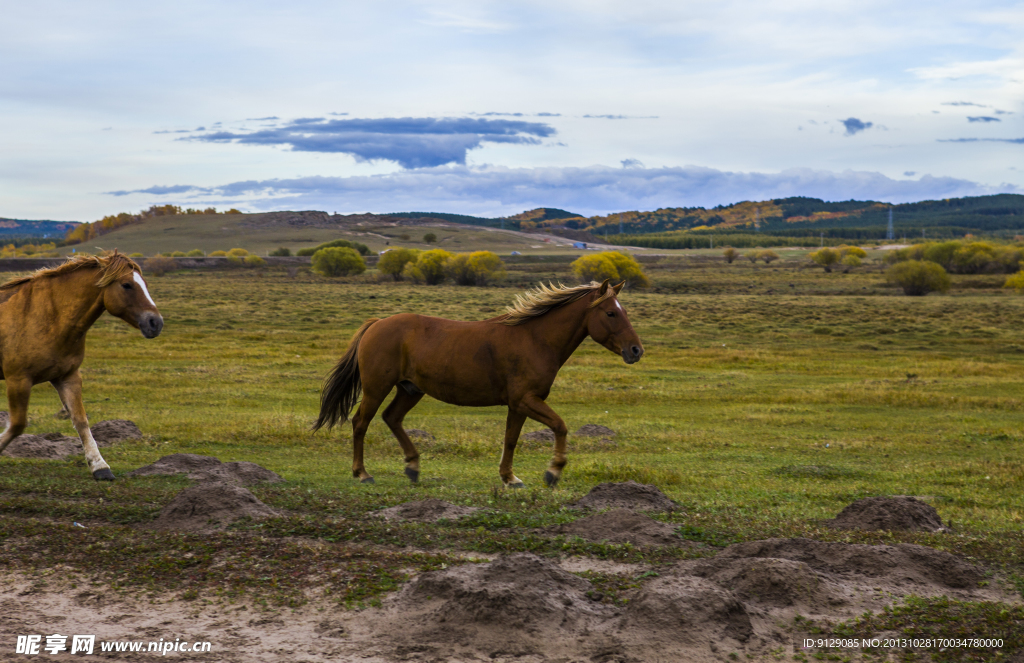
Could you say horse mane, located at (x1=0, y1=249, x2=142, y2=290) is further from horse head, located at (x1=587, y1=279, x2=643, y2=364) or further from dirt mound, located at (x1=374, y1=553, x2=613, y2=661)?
dirt mound, located at (x1=374, y1=553, x2=613, y2=661)

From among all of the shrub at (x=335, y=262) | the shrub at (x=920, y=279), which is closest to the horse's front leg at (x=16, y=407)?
the shrub at (x=920, y=279)

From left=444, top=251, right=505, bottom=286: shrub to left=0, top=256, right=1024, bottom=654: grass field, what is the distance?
3548 cm

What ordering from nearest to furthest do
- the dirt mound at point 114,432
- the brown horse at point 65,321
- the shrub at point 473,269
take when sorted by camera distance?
the brown horse at point 65,321 → the dirt mound at point 114,432 → the shrub at point 473,269

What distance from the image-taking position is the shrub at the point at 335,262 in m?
91.9

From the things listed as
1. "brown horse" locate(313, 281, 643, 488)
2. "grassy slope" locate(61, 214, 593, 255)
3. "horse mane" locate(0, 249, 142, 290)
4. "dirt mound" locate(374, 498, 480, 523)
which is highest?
"grassy slope" locate(61, 214, 593, 255)

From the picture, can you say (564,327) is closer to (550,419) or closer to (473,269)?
(550,419)

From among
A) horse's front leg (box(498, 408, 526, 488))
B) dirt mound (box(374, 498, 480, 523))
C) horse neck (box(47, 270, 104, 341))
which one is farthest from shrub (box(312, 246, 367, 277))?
dirt mound (box(374, 498, 480, 523))

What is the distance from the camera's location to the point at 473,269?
82.9 metres

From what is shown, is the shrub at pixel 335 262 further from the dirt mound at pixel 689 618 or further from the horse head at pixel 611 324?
the dirt mound at pixel 689 618

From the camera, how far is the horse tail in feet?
36.6

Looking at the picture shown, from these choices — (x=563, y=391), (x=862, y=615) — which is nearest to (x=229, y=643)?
(x=862, y=615)

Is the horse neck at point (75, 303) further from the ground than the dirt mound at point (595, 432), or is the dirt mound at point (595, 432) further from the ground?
the horse neck at point (75, 303)

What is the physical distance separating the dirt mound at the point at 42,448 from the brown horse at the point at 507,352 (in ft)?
15.6

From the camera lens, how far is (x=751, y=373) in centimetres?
3012
